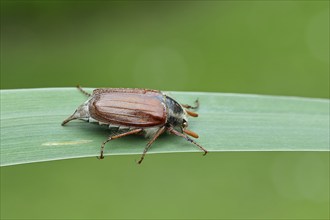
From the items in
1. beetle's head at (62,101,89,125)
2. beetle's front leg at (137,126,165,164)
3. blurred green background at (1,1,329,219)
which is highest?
beetle's head at (62,101,89,125)

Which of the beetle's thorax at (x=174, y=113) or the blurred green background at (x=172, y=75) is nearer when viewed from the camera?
the beetle's thorax at (x=174, y=113)

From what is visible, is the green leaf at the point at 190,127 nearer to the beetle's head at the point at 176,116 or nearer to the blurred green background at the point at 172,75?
the beetle's head at the point at 176,116

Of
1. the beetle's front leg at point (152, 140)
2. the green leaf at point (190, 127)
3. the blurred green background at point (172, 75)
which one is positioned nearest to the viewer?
the green leaf at point (190, 127)

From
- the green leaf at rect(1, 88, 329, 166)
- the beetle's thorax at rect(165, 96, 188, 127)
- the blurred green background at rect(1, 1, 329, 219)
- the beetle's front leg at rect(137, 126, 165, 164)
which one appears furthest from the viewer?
the blurred green background at rect(1, 1, 329, 219)

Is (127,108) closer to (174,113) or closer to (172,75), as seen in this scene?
(174,113)

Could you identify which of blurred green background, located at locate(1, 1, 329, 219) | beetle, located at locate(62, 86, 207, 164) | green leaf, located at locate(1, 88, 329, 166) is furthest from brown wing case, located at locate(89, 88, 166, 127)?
blurred green background, located at locate(1, 1, 329, 219)

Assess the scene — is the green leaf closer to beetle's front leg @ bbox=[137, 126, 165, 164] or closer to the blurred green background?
beetle's front leg @ bbox=[137, 126, 165, 164]

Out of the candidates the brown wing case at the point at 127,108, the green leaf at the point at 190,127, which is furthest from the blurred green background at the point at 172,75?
the brown wing case at the point at 127,108

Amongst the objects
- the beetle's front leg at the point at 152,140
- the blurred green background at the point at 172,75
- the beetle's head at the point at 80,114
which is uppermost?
the beetle's head at the point at 80,114
